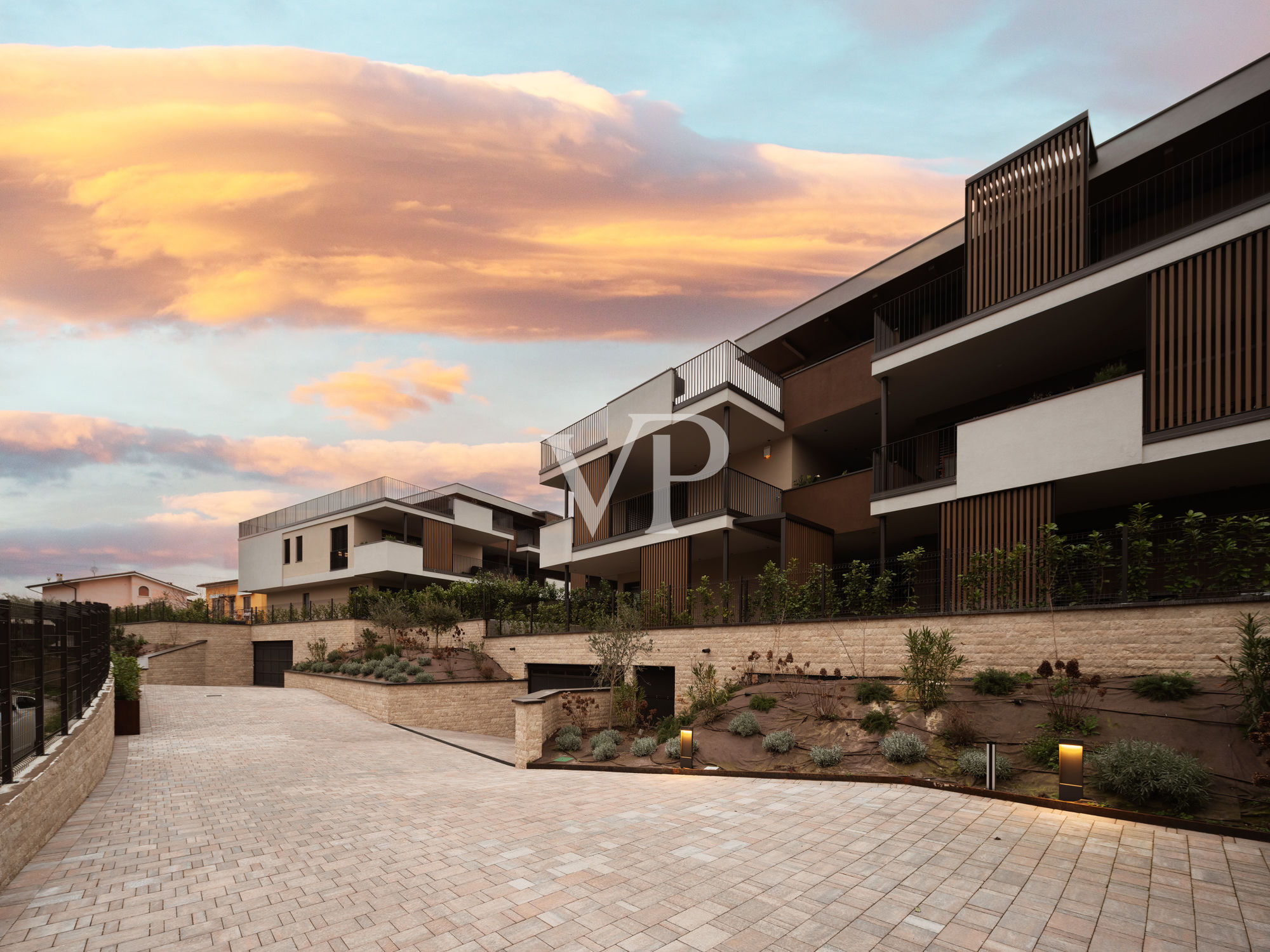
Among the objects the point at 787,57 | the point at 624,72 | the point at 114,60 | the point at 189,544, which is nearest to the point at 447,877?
the point at 624,72

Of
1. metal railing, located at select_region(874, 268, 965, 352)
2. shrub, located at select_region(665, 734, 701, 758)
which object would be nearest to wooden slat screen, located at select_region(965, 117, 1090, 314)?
metal railing, located at select_region(874, 268, 965, 352)

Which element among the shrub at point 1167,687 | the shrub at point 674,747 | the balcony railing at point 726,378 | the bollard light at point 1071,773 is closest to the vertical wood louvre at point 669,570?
the balcony railing at point 726,378

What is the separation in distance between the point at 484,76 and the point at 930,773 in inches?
540

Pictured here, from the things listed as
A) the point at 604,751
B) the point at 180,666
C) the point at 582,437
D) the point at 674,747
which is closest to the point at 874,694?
the point at 674,747

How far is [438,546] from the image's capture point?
34438mm

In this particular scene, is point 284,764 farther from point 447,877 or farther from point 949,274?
point 949,274

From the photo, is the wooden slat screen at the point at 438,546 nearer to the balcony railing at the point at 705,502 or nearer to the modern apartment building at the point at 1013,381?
the modern apartment building at the point at 1013,381

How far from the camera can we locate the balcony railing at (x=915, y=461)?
15492mm

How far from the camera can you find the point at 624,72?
10.8 meters

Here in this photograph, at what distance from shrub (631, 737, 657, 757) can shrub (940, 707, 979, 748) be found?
17.5 feet

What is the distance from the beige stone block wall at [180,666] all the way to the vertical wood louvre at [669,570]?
79.0ft

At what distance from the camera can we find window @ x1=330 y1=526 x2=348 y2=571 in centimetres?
3322

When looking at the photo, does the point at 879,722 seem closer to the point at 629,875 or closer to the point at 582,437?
the point at 629,875

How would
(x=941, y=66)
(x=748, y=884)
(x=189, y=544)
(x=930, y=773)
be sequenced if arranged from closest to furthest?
(x=748, y=884)
(x=930, y=773)
(x=941, y=66)
(x=189, y=544)
